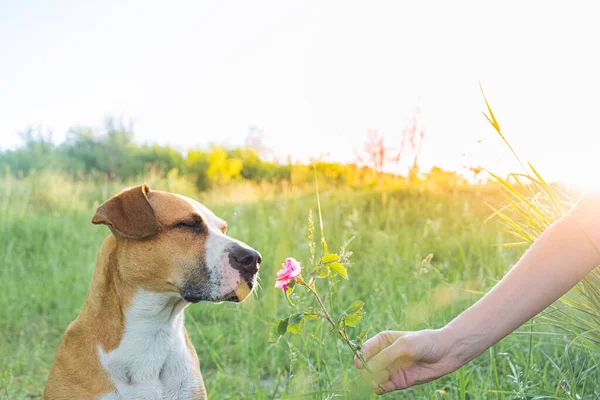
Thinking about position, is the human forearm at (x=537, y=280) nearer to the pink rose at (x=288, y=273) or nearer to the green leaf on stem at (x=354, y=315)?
the green leaf on stem at (x=354, y=315)

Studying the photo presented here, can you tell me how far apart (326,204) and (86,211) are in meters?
3.72

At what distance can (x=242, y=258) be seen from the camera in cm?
258

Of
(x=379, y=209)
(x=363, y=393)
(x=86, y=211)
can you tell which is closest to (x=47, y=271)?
(x=86, y=211)

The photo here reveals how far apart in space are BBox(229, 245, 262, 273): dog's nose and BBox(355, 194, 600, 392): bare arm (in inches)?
32.3

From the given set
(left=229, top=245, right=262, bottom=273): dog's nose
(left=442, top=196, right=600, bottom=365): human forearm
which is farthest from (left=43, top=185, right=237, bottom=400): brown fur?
(left=442, top=196, right=600, bottom=365): human forearm

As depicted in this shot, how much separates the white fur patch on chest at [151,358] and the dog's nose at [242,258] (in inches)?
12.7

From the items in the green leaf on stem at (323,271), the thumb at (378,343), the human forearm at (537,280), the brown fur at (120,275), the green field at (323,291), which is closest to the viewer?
the human forearm at (537,280)

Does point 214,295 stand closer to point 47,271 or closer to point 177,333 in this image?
point 177,333

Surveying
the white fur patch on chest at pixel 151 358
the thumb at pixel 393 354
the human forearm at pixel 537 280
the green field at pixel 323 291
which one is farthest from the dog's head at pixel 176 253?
the human forearm at pixel 537 280

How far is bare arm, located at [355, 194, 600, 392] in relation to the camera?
1.70m

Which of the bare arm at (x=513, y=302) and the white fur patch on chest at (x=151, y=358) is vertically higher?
the bare arm at (x=513, y=302)

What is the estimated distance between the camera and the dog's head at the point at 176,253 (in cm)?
258

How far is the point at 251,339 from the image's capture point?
14.7 ft

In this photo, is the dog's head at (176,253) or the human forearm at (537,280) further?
the dog's head at (176,253)
